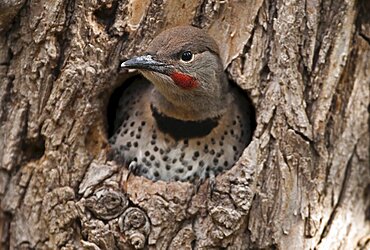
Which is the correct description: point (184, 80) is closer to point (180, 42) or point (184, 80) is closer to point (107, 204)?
point (180, 42)

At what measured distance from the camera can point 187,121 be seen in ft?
15.1

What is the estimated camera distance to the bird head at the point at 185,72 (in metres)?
4.21

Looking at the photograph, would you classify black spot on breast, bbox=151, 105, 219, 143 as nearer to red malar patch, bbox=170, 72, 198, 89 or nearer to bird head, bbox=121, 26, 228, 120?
bird head, bbox=121, 26, 228, 120

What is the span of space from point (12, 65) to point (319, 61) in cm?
179

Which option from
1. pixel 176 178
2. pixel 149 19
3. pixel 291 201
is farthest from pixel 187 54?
pixel 291 201

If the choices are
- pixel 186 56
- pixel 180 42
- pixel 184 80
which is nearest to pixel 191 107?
pixel 184 80

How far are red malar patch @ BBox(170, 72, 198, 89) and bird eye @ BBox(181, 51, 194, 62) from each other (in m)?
0.09

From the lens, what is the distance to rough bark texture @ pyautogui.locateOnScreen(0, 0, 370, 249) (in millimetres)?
4219

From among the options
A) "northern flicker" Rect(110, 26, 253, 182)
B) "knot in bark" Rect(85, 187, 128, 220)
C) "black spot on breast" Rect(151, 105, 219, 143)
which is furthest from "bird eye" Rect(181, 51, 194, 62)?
"knot in bark" Rect(85, 187, 128, 220)

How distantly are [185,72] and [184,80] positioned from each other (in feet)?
0.16

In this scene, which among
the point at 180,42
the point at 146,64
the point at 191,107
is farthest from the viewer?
the point at 191,107

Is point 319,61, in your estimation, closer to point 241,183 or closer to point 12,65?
point 241,183

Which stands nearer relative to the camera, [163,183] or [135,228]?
[135,228]

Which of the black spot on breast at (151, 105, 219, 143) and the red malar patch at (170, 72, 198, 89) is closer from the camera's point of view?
the red malar patch at (170, 72, 198, 89)
